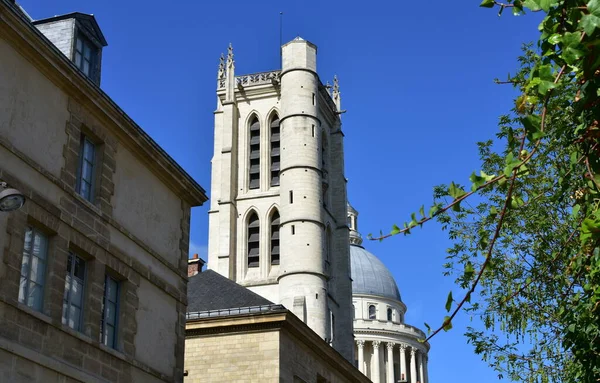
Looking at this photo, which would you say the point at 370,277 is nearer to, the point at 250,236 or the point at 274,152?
the point at 274,152

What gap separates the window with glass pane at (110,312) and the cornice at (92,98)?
2.39 meters

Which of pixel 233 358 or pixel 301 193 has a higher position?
pixel 301 193

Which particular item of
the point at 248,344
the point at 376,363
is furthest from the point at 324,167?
the point at 376,363

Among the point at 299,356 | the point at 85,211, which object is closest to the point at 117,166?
the point at 85,211

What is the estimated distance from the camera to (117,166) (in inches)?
584

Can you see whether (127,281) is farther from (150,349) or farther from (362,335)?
(362,335)

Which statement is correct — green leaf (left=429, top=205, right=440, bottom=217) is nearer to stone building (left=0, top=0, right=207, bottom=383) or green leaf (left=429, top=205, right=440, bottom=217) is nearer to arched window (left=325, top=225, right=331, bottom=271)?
stone building (left=0, top=0, right=207, bottom=383)

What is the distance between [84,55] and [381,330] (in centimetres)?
7577

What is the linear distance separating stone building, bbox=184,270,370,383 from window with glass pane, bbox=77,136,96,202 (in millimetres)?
7356

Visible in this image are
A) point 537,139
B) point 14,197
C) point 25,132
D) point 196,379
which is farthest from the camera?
point 196,379

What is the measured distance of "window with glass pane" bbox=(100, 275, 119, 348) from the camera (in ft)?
45.2

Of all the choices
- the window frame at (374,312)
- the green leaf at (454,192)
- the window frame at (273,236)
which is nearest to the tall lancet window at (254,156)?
the window frame at (273,236)

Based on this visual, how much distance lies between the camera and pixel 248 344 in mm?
20672

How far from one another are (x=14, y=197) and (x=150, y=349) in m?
6.51
